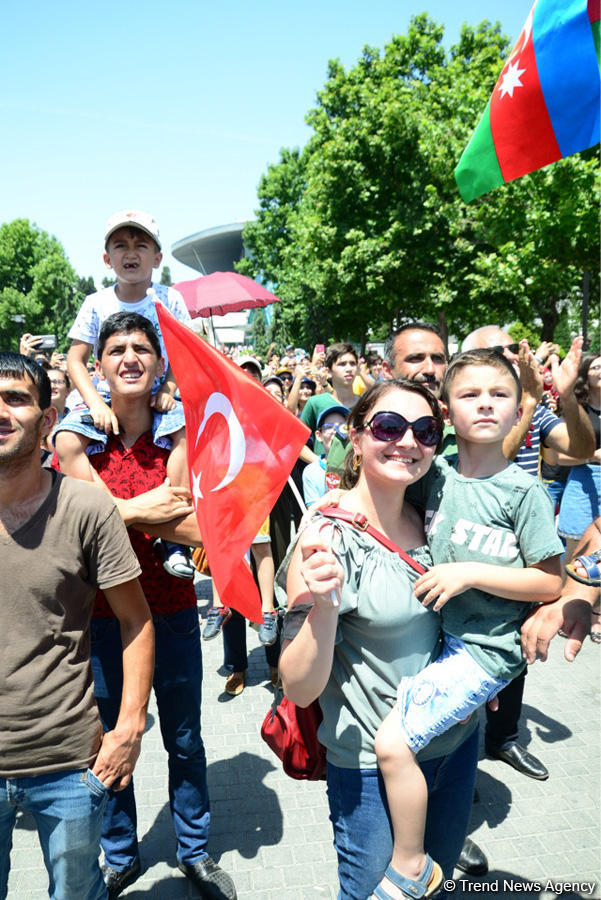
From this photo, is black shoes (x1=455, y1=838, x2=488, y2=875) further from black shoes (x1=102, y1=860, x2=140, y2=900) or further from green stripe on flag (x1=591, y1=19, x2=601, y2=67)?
green stripe on flag (x1=591, y1=19, x2=601, y2=67)

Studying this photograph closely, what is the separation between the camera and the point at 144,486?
2.71 meters

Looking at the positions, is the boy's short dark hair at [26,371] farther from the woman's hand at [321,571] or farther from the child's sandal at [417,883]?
the child's sandal at [417,883]

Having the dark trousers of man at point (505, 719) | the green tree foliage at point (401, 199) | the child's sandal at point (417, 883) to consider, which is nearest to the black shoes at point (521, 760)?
the dark trousers of man at point (505, 719)

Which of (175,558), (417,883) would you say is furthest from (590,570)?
(175,558)

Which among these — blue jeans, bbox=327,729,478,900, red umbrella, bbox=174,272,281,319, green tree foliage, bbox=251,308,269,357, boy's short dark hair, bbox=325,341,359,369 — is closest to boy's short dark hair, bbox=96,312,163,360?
blue jeans, bbox=327,729,478,900

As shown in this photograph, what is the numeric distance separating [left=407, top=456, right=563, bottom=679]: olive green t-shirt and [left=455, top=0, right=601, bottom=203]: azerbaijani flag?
9.39 ft

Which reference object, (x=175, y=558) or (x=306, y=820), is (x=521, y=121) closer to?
(x=175, y=558)

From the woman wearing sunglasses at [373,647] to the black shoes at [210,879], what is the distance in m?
1.18

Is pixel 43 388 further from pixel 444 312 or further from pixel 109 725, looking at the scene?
pixel 444 312

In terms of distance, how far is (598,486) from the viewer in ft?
17.0

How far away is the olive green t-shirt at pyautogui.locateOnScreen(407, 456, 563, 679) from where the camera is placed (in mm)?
1965

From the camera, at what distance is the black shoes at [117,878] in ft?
9.55

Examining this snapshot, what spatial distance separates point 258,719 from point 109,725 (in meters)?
2.02

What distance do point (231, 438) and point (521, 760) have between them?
2882mm
